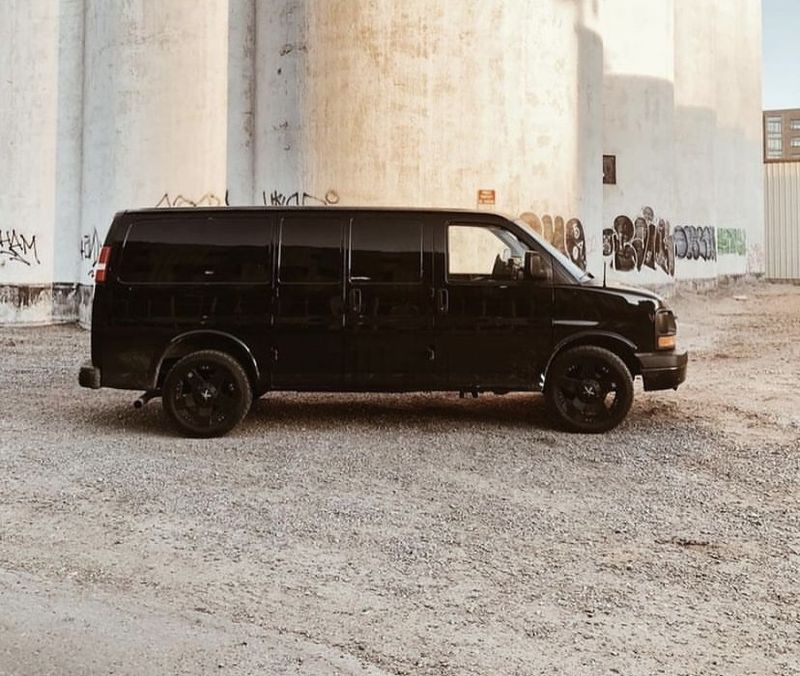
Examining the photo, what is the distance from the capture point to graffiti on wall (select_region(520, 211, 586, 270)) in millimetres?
14978

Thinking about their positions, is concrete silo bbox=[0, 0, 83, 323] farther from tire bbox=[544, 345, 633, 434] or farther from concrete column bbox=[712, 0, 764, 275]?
concrete column bbox=[712, 0, 764, 275]

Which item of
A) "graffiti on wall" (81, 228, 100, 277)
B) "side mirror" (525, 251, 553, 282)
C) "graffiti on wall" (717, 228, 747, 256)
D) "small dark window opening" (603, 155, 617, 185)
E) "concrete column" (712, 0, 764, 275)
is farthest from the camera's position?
"concrete column" (712, 0, 764, 275)

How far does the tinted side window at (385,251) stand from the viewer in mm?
7383

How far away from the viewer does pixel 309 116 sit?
14602mm

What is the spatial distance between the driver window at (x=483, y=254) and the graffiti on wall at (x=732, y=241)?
69.7 feet

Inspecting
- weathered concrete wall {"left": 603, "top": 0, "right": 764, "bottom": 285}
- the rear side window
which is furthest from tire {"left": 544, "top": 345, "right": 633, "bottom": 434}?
weathered concrete wall {"left": 603, "top": 0, "right": 764, "bottom": 285}

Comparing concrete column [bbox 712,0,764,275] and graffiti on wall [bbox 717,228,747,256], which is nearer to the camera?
graffiti on wall [bbox 717,228,747,256]

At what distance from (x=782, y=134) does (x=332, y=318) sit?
115ft

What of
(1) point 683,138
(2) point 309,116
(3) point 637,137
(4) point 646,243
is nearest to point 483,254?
(2) point 309,116

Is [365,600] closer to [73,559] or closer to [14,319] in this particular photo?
[73,559]

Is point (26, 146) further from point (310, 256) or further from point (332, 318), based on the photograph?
point (332, 318)

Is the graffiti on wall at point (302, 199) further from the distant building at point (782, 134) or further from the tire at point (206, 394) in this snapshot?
the distant building at point (782, 134)

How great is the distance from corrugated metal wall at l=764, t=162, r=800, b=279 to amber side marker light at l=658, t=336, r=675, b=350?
27.1 meters

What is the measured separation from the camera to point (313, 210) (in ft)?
24.5
